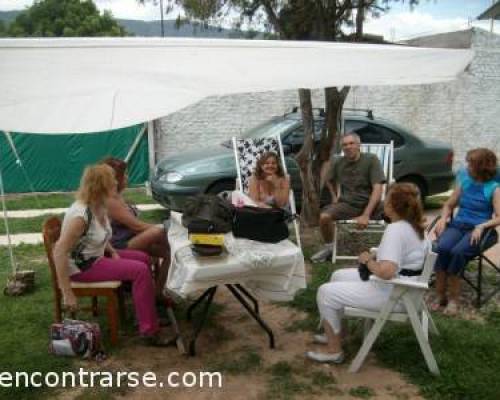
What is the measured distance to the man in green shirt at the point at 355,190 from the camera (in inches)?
216

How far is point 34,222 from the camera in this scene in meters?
7.51

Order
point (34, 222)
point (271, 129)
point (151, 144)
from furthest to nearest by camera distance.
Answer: point (151, 144) → point (271, 129) → point (34, 222)

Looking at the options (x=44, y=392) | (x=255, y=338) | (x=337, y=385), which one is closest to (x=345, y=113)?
(x=255, y=338)

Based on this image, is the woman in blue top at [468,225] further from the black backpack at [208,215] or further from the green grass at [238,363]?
the black backpack at [208,215]

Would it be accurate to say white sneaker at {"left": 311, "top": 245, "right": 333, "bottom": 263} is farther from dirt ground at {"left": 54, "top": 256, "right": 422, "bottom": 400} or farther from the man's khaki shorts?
dirt ground at {"left": 54, "top": 256, "right": 422, "bottom": 400}

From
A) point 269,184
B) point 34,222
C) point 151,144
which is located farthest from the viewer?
point 151,144

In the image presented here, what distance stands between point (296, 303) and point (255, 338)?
65 centimetres

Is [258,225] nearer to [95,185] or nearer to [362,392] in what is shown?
[95,185]

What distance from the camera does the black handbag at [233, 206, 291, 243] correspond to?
3580 mm

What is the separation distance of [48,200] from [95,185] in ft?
20.3

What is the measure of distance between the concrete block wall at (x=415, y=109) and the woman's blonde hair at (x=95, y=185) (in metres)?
7.30

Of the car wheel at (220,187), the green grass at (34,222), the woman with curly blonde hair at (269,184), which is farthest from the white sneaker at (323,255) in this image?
the green grass at (34,222)

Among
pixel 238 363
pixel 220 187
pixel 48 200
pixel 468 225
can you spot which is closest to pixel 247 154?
pixel 220 187

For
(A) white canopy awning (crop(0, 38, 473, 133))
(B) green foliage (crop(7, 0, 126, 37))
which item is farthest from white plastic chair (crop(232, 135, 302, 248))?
(B) green foliage (crop(7, 0, 126, 37))
